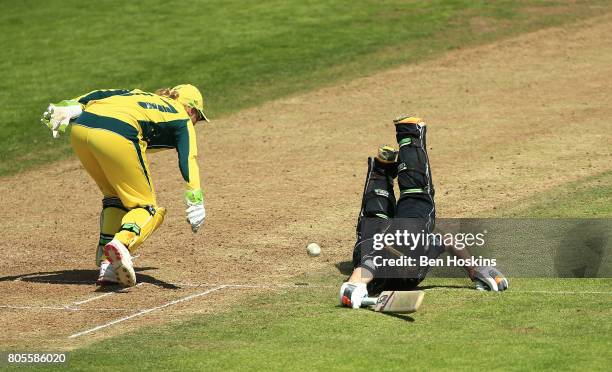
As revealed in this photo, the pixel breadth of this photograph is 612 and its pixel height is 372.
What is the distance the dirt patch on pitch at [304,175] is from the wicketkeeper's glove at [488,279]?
218cm

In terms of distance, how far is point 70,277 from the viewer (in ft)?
45.1

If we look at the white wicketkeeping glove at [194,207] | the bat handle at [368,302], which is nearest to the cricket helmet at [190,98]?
the white wicketkeeping glove at [194,207]

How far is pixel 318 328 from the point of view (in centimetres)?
1084

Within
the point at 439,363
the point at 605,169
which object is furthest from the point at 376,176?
the point at 605,169

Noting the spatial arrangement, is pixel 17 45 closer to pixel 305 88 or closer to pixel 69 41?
pixel 69 41

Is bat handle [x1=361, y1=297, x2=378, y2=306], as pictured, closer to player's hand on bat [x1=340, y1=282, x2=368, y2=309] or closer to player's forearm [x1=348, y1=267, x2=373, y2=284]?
player's hand on bat [x1=340, y1=282, x2=368, y2=309]

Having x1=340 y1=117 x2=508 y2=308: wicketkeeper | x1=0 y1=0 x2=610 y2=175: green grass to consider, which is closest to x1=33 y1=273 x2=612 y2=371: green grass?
x1=340 y1=117 x2=508 y2=308: wicketkeeper

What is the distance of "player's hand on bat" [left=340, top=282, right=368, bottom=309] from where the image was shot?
11469mm

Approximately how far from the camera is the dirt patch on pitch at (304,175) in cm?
1302

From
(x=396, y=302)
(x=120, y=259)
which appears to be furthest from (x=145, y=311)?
(x=396, y=302)

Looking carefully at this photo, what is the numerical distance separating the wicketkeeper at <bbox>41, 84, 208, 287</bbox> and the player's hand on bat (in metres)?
1.93

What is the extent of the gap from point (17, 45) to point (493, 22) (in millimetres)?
11285

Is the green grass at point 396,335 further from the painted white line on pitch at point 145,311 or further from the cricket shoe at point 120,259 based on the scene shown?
the cricket shoe at point 120,259

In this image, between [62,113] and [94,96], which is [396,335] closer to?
[62,113]
